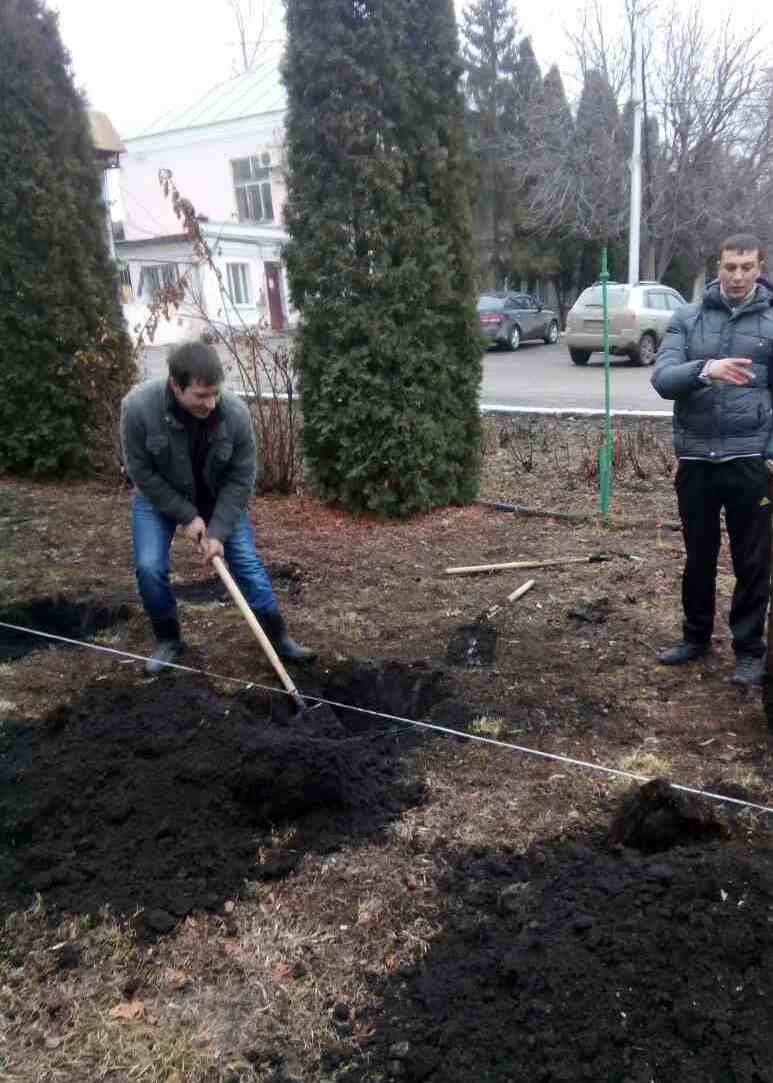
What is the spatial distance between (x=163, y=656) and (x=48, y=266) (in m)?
5.41

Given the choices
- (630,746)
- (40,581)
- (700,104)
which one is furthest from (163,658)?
(700,104)

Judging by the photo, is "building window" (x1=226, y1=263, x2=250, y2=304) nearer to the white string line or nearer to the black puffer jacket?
the white string line

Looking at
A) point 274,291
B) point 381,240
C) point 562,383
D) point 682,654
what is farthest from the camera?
point 274,291

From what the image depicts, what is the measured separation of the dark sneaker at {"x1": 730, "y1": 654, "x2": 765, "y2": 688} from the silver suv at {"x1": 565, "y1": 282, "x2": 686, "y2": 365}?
1359 cm

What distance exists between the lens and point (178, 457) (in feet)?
13.3

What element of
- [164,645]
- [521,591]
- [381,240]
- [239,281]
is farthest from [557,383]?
[239,281]

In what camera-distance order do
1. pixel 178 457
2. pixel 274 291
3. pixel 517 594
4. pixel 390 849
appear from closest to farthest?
pixel 390 849
pixel 178 457
pixel 517 594
pixel 274 291

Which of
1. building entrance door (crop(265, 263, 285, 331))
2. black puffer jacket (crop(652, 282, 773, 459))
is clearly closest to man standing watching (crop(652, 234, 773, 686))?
black puffer jacket (crop(652, 282, 773, 459))

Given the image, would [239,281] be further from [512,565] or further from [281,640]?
[281,640]

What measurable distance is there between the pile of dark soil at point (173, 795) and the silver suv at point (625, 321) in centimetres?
1468

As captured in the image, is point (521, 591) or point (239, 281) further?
point (239, 281)

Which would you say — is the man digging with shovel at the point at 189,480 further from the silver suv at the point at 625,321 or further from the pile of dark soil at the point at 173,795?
the silver suv at the point at 625,321

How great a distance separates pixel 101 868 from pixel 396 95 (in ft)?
18.7

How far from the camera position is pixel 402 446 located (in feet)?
22.0
